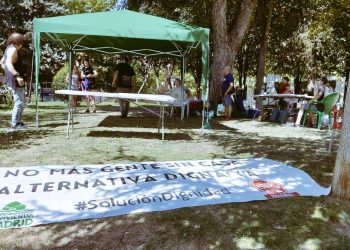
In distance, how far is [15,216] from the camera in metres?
3.41

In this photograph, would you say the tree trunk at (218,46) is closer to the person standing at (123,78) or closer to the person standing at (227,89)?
the person standing at (227,89)

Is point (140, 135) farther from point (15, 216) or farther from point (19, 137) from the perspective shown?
point (15, 216)

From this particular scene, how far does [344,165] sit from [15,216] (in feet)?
10.4

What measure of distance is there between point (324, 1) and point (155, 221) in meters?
19.0

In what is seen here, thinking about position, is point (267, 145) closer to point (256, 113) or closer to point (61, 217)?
point (61, 217)

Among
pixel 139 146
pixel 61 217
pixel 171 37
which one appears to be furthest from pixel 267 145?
pixel 61 217

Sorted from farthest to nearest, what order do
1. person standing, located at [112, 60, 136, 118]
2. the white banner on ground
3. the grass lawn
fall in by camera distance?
1. person standing, located at [112, 60, 136, 118]
2. the white banner on ground
3. the grass lawn

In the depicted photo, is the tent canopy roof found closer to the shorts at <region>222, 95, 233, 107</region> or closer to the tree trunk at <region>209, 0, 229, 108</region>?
the shorts at <region>222, 95, 233, 107</region>

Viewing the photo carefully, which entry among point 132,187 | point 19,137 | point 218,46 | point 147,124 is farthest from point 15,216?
point 218,46

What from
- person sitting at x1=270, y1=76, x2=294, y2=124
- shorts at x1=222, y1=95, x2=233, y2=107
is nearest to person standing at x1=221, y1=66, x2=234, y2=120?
shorts at x1=222, y1=95, x2=233, y2=107

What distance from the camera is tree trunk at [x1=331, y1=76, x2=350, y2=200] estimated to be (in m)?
3.85

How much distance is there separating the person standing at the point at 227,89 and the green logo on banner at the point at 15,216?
9.76 metres

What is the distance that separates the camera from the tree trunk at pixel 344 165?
3.85 m

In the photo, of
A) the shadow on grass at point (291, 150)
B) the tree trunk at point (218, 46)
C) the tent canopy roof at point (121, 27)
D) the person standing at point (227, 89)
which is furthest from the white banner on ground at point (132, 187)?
the tree trunk at point (218, 46)
